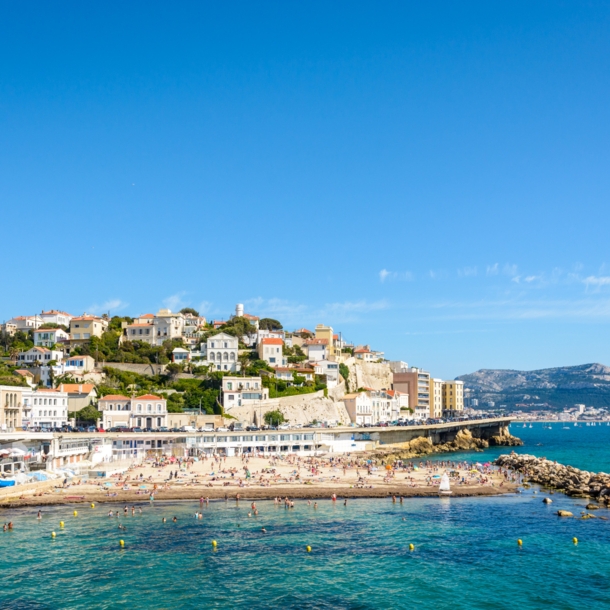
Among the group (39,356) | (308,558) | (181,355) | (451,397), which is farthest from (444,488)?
(451,397)

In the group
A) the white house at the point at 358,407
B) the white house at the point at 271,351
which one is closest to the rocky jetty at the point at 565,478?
the white house at the point at 358,407

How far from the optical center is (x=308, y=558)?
3166 centimetres

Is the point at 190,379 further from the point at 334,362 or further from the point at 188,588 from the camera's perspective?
the point at 188,588

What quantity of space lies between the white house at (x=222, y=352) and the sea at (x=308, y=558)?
176 ft

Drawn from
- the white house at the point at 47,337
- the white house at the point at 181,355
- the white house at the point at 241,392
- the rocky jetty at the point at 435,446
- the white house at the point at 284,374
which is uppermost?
the white house at the point at 47,337

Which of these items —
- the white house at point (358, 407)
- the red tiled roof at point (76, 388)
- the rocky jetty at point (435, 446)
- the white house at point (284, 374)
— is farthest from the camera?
the white house at point (358, 407)

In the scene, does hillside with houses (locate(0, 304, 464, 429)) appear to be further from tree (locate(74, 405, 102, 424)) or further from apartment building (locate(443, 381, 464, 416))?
apartment building (locate(443, 381, 464, 416))

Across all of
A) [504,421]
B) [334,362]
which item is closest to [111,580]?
[334,362]

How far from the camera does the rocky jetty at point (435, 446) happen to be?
263 ft

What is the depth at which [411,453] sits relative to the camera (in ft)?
279

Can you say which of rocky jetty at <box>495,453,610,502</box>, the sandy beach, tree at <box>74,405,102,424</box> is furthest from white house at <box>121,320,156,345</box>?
rocky jetty at <box>495,453,610,502</box>

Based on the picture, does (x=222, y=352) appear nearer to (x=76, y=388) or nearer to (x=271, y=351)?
(x=271, y=351)

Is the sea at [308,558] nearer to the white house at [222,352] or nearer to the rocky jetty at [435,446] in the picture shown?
the rocky jetty at [435,446]

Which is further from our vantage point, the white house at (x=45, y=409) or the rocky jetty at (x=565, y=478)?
the white house at (x=45, y=409)
